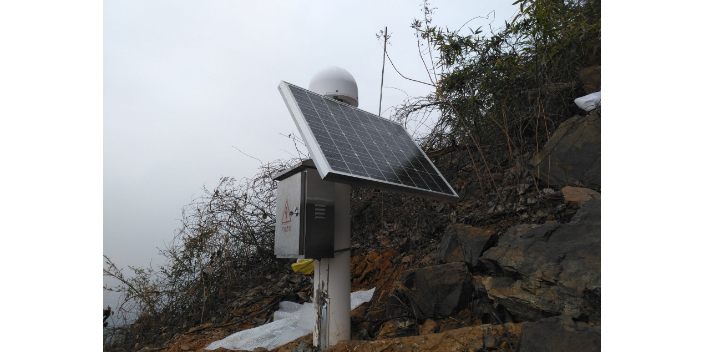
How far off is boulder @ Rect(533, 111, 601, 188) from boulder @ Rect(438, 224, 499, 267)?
126 centimetres

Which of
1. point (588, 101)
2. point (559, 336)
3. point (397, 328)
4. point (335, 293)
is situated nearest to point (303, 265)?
point (335, 293)

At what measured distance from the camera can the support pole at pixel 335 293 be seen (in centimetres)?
340

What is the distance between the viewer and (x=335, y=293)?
3.44 meters

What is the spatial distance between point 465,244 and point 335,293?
1.38 meters

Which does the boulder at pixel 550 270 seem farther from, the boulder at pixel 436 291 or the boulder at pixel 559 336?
the boulder at pixel 559 336

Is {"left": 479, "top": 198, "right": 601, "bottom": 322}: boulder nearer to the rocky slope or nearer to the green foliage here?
the rocky slope

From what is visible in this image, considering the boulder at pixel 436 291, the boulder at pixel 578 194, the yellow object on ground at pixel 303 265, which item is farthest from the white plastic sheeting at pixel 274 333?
the boulder at pixel 578 194

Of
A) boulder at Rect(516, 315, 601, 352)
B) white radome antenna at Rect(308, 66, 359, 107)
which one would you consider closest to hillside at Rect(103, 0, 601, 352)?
boulder at Rect(516, 315, 601, 352)

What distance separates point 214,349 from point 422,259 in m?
2.43

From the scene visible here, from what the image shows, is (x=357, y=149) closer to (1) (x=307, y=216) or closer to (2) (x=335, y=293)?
(1) (x=307, y=216)

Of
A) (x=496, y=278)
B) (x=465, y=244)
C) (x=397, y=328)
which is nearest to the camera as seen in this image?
(x=496, y=278)

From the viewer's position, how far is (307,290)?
18.0ft
